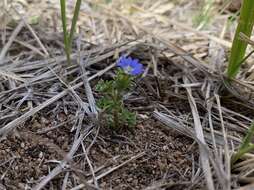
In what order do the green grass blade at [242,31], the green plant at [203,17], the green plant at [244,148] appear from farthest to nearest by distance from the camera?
1. the green plant at [203,17]
2. the green grass blade at [242,31]
3. the green plant at [244,148]

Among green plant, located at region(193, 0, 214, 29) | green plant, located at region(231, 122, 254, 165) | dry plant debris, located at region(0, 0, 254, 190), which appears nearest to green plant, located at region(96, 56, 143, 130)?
dry plant debris, located at region(0, 0, 254, 190)

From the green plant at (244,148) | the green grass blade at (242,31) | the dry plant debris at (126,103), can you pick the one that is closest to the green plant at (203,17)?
the dry plant debris at (126,103)

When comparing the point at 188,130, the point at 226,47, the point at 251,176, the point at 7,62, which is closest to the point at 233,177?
the point at 251,176

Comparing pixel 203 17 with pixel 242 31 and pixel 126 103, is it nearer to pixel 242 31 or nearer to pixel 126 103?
pixel 242 31

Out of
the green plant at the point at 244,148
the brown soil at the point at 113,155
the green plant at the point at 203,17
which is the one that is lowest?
the brown soil at the point at 113,155

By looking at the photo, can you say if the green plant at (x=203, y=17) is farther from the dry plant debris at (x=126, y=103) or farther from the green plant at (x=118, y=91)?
the green plant at (x=118, y=91)

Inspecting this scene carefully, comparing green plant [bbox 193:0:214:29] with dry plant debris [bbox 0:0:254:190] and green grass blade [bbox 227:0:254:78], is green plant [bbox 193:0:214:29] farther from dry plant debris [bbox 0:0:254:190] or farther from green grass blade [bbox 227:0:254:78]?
green grass blade [bbox 227:0:254:78]
